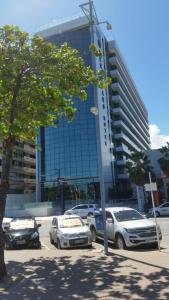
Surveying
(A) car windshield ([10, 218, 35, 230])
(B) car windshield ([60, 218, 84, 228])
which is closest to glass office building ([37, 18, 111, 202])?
(A) car windshield ([10, 218, 35, 230])

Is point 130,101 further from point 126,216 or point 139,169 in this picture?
point 126,216

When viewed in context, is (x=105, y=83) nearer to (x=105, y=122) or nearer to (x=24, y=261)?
(x=24, y=261)

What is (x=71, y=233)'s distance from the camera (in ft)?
49.8

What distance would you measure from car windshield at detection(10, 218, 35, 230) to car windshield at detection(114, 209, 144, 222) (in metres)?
4.77

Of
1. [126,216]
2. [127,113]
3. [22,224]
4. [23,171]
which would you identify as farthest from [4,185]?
[127,113]

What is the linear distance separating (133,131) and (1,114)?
9245 cm

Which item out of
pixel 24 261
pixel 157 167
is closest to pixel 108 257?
pixel 24 261

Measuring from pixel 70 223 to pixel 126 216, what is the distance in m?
2.87

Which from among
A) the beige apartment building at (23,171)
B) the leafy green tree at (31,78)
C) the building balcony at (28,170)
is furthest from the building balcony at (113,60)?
the leafy green tree at (31,78)

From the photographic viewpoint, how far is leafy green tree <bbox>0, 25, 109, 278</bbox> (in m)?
10.1

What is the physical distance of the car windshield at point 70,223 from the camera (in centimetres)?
1619

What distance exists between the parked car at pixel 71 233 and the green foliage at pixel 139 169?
1310 inches

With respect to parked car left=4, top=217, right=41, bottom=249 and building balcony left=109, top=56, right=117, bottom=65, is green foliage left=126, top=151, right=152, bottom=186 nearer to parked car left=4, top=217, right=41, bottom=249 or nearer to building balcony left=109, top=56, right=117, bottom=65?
parked car left=4, top=217, right=41, bottom=249

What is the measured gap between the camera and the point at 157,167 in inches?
2180
